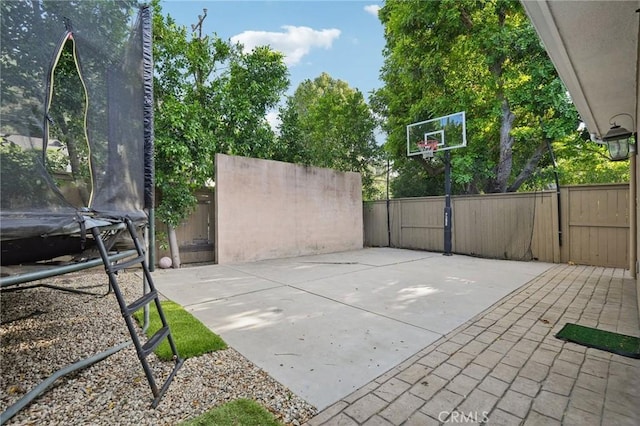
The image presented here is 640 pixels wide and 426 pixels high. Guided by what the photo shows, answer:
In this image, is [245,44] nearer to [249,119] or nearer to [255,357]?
[249,119]

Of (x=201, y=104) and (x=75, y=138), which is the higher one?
(x=201, y=104)

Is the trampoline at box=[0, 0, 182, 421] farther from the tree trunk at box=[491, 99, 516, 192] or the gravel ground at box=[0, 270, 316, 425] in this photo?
the tree trunk at box=[491, 99, 516, 192]

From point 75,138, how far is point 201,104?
5.08 meters

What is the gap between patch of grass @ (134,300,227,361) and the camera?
2.29 metres

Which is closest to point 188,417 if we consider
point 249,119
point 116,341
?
point 116,341

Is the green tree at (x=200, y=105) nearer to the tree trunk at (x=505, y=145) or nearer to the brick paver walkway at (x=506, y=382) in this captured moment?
the brick paver walkway at (x=506, y=382)

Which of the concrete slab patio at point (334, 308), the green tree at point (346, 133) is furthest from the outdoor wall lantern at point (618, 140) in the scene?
the green tree at point (346, 133)

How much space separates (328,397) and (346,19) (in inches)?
340

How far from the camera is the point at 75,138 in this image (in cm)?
215

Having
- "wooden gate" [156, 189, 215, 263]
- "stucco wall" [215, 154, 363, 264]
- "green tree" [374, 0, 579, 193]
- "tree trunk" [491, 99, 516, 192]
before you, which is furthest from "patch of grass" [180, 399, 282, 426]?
"tree trunk" [491, 99, 516, 192]

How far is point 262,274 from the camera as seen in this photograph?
531 centimetres

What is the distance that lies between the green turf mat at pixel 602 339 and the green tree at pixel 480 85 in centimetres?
699

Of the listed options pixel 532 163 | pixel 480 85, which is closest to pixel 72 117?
pixel 480 85

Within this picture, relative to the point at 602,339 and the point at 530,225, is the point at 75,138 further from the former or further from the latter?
the point at 530,225
